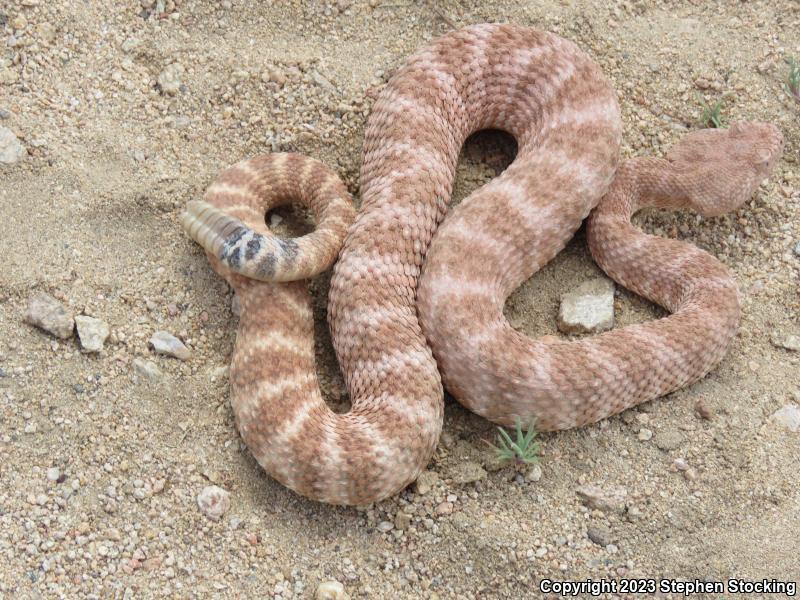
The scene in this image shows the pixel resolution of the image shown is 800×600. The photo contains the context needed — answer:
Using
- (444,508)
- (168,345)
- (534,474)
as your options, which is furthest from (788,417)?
(168,345)

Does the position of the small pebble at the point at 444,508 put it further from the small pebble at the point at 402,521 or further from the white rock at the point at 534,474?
the white rock at the point at 534,474

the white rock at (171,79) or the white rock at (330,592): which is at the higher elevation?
the white rock at (171,79)

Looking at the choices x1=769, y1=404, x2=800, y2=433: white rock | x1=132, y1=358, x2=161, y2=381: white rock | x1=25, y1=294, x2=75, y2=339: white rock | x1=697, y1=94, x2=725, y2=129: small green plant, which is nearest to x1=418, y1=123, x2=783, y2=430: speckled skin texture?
x1=697, y1=94, x2=725, y2=129: small green plant

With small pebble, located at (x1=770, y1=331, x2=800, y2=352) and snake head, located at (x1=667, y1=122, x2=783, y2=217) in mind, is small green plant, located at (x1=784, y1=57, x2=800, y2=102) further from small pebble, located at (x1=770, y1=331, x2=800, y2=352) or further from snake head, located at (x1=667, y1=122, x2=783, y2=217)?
small pebble, located at (x1=770, y1=331, x2=800, y2=352)

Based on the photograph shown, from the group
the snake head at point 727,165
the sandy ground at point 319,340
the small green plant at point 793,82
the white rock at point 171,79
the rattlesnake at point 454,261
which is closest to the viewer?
the sandy ground at point 319,340

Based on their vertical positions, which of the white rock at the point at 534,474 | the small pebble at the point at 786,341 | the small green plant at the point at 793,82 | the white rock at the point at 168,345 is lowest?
the white rock at the point at 534,474

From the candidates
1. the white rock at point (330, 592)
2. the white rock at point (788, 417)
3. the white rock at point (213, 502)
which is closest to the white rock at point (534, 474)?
the white rock at point (330, 592)

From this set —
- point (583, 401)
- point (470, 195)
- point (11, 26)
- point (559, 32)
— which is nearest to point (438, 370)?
point (583, 401)
